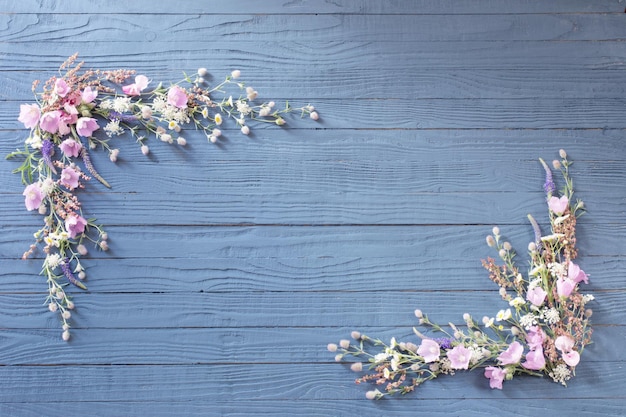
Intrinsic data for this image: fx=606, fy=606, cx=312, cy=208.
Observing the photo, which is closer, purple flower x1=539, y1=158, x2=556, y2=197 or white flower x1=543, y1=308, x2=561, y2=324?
white flower x1=543, y1=308, x2=561, y2=324

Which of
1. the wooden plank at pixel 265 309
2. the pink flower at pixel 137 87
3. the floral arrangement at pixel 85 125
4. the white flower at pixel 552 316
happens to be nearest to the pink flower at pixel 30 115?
the floral arrangement at pixel 85 125

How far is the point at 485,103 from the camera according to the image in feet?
5.57

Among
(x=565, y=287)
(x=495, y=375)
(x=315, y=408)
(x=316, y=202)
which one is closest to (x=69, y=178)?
(x=316, y=202)

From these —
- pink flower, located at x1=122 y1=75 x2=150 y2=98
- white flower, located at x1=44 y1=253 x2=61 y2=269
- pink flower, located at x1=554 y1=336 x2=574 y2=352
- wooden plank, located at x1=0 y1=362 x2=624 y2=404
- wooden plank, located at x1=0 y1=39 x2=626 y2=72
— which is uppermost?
wooden plank, located at x1=0 y1=39 x2=626 y2=72

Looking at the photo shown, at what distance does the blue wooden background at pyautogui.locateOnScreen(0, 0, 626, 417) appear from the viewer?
145cm

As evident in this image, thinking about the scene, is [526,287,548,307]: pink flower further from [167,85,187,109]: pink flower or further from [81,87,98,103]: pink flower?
[81,87,98,103]: pink flower

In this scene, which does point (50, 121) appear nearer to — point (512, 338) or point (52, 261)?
point (52, 261)

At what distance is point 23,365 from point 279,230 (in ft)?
2.29

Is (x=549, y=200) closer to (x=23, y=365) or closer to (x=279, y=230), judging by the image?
(x=279, y=230)

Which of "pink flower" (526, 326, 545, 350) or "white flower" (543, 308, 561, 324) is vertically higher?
"white flower" (543, 308, 561, 324)

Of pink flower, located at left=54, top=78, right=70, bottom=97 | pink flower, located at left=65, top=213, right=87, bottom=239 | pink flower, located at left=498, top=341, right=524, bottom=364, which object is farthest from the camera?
pink flower, located at left=54, top=78, right=70, bottom=97

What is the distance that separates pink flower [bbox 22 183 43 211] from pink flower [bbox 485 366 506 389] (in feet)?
3.94

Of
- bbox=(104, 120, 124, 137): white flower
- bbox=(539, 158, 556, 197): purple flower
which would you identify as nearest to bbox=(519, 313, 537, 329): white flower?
bbox=(539, 158, 556, 197): purple flower

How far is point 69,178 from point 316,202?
2.13 feet
